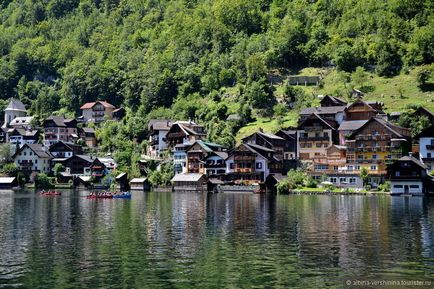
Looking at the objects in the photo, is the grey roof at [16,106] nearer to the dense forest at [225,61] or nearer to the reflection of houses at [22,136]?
the dense forest at [225,61]

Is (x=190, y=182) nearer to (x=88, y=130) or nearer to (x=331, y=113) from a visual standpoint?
(x=331, y=113)

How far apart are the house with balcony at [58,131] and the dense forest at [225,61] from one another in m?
7.74

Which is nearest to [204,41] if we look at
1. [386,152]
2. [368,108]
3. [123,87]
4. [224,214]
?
[123,87]

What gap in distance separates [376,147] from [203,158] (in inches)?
1213

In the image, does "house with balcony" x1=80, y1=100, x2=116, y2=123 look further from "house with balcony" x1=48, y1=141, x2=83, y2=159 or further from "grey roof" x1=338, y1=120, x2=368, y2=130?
"grey roof" x1=338, y1=120, x2=368, y2=130

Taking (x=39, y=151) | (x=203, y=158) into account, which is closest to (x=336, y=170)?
(x=203, y=158)

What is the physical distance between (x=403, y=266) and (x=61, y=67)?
182638 mm

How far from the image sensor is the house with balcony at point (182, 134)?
119 meters

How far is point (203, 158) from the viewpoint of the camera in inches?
4296

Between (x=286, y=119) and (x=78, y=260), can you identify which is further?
(x=286, y=119)

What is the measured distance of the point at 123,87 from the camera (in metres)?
163

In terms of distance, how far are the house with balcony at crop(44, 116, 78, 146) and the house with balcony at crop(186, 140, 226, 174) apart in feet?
133

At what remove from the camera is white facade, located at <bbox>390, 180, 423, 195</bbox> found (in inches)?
3278

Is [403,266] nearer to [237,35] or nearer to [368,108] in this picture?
[368,108]
